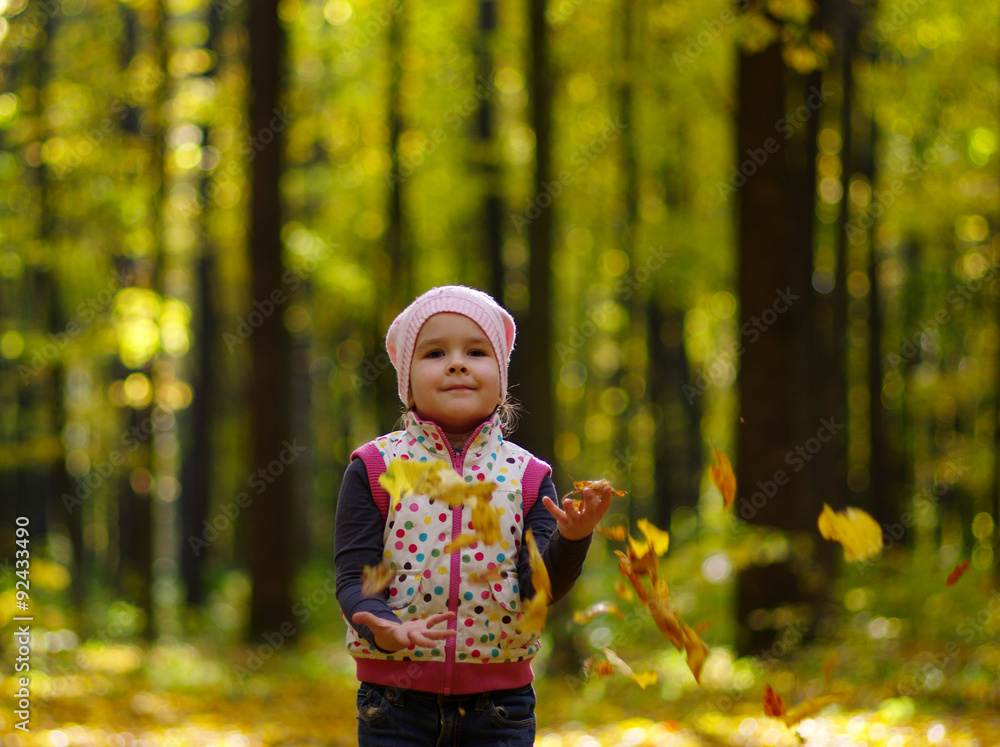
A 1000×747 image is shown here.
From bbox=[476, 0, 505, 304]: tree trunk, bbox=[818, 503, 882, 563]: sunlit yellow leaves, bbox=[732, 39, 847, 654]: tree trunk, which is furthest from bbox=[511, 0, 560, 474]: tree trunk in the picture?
bbox=[818, 503, 882, 563]: sunlit yellow leaves

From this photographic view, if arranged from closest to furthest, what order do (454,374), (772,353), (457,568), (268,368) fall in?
(457,568)
(454,374)
(772,353)
(268,368)

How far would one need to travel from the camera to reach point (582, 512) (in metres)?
2.19

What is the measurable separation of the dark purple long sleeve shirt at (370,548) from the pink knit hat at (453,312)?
1.02 ft

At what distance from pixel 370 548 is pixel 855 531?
156 centimetres

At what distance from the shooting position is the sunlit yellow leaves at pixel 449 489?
226cm

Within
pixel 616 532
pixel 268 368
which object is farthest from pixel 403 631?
pixel 268 368

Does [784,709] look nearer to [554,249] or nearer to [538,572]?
[538,572]

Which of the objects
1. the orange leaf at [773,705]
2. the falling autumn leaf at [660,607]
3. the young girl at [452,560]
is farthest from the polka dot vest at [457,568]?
the orange leaf at [773,705]

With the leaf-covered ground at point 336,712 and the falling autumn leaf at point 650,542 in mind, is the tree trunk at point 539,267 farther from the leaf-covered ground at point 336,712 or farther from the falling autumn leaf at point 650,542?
the falling autumn leaf at point 650,542

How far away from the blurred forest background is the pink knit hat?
18.4ft

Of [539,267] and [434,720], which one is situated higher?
[539,267]

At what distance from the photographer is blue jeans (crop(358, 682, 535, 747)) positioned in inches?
90.1

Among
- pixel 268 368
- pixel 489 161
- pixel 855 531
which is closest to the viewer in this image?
pixel 855 531

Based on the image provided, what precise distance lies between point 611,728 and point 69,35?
12690 mm
